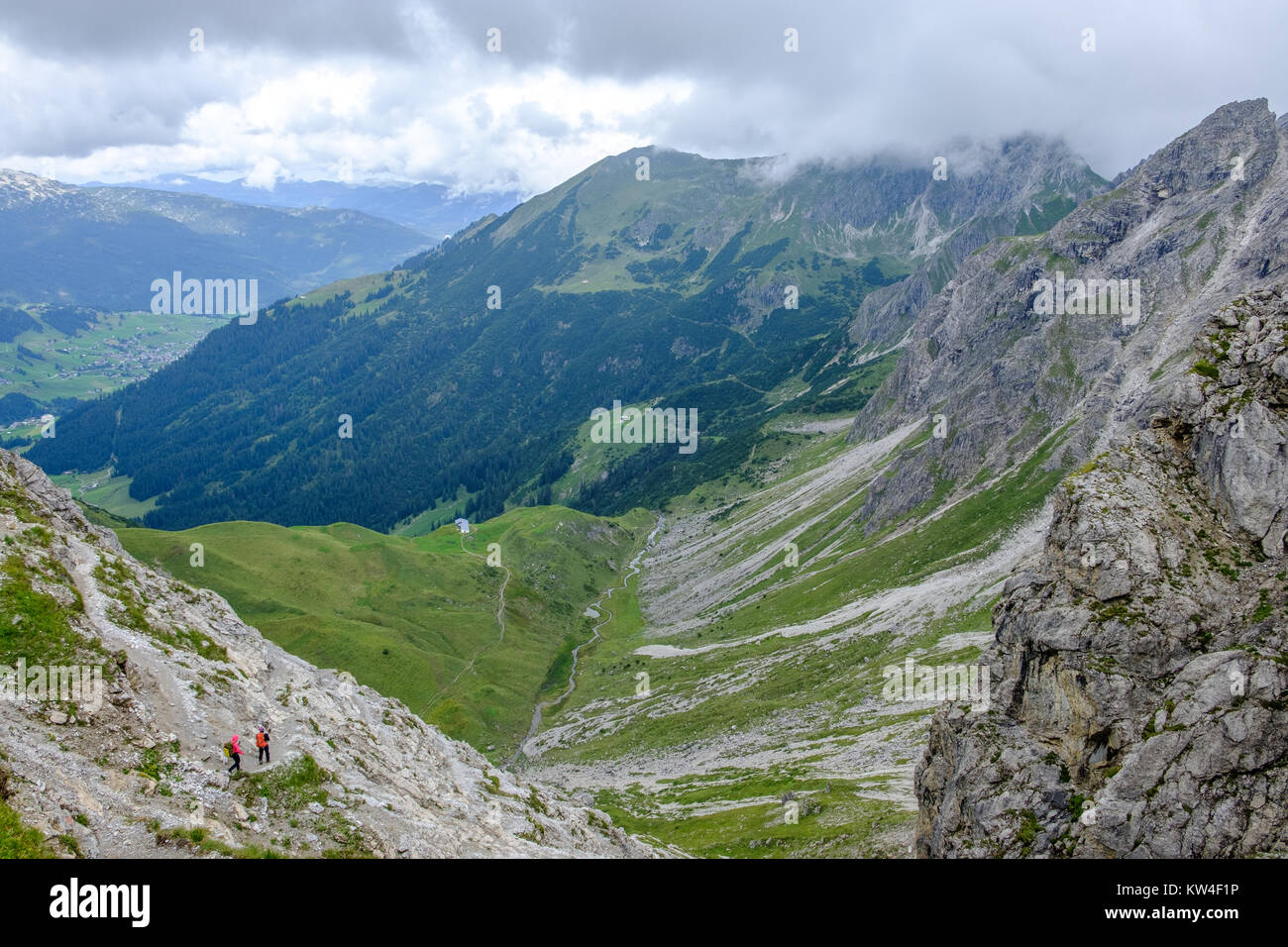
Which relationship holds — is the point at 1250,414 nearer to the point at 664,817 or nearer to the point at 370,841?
the point at 370,841

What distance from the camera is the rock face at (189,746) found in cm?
2969

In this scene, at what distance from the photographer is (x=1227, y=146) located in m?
183

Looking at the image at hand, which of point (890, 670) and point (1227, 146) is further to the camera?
point (1227, 146)

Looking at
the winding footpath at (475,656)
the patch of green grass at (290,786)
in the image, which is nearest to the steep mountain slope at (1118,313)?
the winding footpath at (475,656)

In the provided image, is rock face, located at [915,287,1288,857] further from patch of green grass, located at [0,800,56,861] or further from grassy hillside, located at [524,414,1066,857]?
patch of green grass, located at [0,800,56,861]

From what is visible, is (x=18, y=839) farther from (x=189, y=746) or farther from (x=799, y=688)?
(x=799, y=688)

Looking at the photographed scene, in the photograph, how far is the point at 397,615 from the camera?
6703 inches

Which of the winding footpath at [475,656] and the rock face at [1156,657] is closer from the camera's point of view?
the rock face at [1156,657]

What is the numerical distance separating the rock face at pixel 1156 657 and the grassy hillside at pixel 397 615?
3993 inches

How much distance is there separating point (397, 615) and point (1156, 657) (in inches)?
6124

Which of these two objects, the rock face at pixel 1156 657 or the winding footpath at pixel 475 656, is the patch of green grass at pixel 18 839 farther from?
the winding footpath at pixel 475 656

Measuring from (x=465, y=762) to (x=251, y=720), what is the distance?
21087 millimetres

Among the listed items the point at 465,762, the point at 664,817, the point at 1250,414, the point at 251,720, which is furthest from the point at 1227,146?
the point at 251,720
